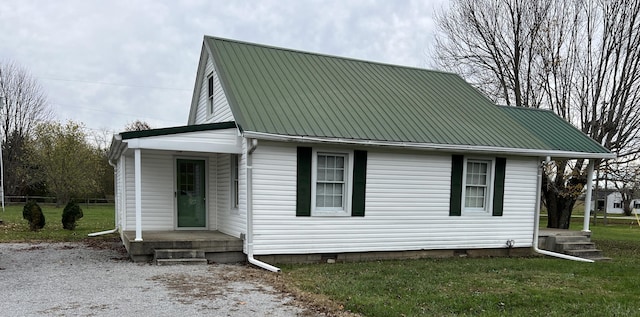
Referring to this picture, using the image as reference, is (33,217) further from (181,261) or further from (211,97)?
(181,261)

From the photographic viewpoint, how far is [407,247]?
31.8ft

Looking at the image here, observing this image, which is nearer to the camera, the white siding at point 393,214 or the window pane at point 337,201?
the white siding at point 393,214

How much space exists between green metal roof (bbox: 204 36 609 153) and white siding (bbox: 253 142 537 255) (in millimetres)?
552

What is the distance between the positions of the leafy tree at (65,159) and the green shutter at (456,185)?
84.5 feet

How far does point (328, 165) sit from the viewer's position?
9.06 metres

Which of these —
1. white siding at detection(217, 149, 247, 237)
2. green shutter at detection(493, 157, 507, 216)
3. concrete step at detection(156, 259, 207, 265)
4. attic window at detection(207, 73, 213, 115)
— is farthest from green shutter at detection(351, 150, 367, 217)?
attic window at detection(207, 73, 213, 115)

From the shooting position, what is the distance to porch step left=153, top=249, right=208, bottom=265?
26.2 ft

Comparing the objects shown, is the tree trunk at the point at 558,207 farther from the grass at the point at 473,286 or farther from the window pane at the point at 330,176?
the window pane at the point at 330,176

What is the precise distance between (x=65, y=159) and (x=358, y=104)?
24.5m

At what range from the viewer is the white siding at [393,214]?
847 cm

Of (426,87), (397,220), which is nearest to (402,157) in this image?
(397,220)

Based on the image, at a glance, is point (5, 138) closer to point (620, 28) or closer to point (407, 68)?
point (407, 68)

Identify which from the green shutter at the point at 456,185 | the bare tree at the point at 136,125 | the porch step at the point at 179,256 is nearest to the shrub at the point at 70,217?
the porch step at the point at 179,256

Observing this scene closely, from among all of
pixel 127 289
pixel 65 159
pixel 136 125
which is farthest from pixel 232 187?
pixel 136 125
